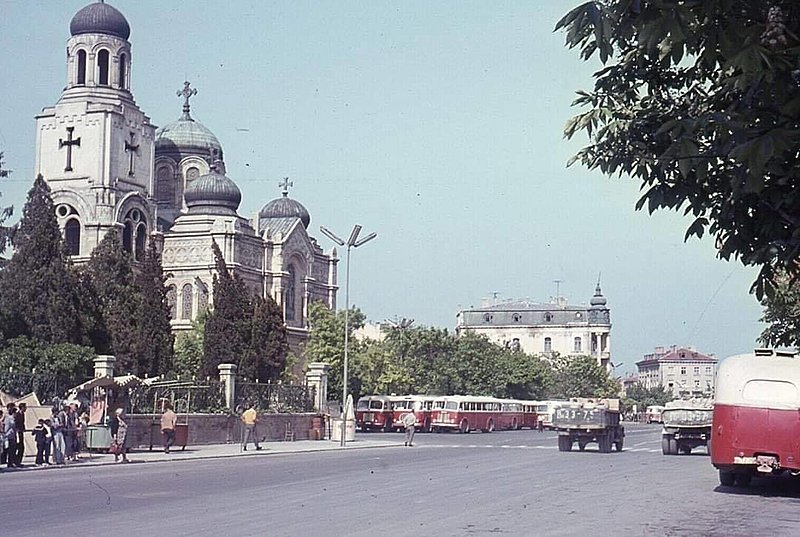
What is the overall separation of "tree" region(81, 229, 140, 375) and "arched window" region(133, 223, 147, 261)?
73.7ft

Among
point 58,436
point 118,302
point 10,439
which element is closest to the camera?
point 10,439

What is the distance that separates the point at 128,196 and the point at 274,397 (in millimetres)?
33131

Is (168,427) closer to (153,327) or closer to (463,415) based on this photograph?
(153,327)

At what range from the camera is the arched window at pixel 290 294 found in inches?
3378

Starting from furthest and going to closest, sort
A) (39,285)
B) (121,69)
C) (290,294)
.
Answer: (290,294) → (121,69) → (39,285)

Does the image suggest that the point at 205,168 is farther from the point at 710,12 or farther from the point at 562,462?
the point at 710,12

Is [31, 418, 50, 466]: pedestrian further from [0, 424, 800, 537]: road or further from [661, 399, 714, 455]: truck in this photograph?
[661, 399, 714, 455]: truck

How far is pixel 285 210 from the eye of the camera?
95.5 metres

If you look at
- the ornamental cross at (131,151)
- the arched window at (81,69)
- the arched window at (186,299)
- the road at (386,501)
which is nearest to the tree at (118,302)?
the road at (386,501)

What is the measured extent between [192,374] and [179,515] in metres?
44.7

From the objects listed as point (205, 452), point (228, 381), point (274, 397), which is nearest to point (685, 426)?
point (205, 452)

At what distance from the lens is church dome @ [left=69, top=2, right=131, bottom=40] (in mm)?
76412

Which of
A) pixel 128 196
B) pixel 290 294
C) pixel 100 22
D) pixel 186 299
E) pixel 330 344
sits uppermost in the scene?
pixel 100 22

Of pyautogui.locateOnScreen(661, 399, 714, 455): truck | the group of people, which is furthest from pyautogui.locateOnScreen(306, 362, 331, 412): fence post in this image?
the group of people
